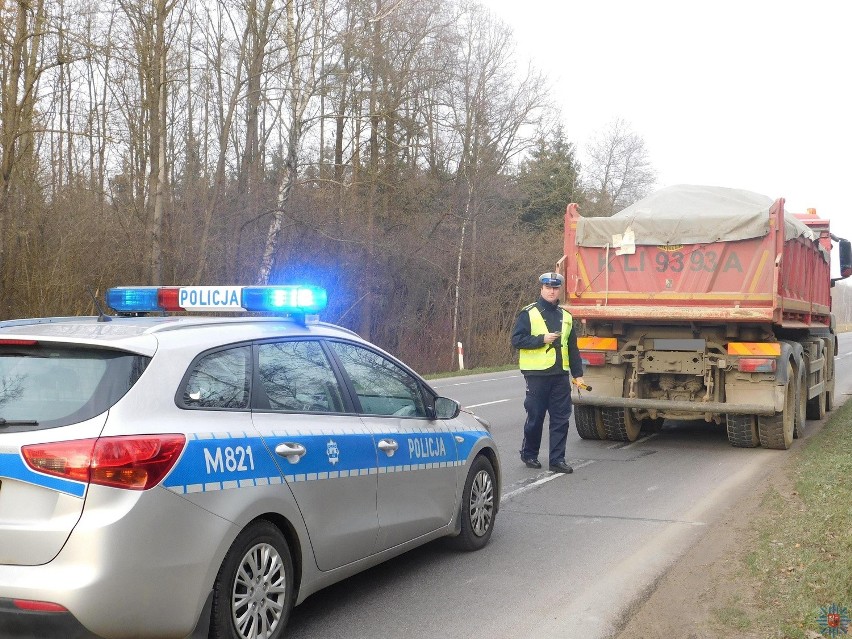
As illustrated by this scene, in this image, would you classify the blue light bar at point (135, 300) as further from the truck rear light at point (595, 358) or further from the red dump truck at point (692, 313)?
the truck rear light at point (595, 358)

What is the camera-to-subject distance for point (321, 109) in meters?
26.5

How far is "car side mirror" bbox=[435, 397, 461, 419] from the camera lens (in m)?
5.71

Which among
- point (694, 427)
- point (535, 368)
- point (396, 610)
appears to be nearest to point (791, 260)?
point (694, 427)

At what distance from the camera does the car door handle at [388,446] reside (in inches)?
195

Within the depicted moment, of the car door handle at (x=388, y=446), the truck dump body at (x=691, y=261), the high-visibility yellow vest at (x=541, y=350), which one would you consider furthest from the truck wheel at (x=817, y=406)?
the car door handle at (x=388, y=446)

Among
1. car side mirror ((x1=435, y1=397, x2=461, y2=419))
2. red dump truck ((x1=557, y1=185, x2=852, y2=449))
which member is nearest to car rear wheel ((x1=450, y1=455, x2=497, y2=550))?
car side mirror ((x1=435, y1=397, x2=461, y2=419))

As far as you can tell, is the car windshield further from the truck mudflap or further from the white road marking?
the truck mudflap

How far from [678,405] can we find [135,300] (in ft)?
23.9

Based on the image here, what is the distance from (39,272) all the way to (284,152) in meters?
12.0

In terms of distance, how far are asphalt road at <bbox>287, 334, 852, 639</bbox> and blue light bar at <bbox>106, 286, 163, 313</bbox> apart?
1.84 metres

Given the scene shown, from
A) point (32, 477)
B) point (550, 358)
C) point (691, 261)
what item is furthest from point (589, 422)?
point (32, 477)

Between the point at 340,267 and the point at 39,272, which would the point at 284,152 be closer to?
the point at 340,267

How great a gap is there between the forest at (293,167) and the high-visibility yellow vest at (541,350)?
344 inches

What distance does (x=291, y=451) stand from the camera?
4195 millimetres
